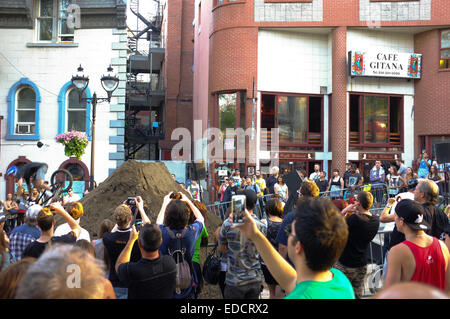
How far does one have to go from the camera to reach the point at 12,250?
16.1ft

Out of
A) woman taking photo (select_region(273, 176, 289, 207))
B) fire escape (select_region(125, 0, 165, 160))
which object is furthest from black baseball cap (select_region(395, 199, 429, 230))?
fire escape (select_region(125, 0, 165, 160))

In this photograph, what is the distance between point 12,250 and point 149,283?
94.3 inches

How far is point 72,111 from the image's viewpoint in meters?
19.0

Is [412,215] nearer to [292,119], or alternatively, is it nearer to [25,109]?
[292,119]

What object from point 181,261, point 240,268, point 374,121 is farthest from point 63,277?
point 374,121

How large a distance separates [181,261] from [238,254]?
60 cm

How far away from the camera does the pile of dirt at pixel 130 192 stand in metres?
8.72

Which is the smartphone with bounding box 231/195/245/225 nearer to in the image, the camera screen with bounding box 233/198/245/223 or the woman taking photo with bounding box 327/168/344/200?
the camera screen with bounding box 233/198/245/223

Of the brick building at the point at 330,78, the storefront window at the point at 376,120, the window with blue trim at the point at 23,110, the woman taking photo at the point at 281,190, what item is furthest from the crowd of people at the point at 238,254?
the storefront window at the point at 376,120

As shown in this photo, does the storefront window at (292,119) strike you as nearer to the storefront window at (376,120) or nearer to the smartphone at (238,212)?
the storefront window at (376,120)

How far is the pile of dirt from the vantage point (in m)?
8.72

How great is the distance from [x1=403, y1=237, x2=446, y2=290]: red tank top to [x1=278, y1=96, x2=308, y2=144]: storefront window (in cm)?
1812

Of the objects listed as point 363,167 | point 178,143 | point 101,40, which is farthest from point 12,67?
point 363,167

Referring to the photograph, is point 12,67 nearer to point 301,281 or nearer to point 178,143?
point 178,143
